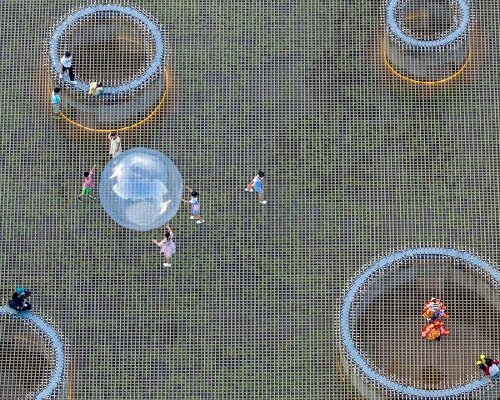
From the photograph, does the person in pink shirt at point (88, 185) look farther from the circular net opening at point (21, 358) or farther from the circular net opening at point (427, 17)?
the circular net opening at point (427, 17)

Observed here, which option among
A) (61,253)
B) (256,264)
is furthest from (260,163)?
(61,253)

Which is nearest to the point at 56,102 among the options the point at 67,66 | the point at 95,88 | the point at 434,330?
the point at 67,66

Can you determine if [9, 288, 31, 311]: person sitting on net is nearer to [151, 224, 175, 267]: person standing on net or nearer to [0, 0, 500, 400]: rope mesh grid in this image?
[0, 0, 500, 400]: rope mesh grid

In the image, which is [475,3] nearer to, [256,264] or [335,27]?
[335,27]

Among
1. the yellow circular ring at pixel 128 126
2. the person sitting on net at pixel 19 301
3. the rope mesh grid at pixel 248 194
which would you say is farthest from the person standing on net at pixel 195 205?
the person sitting on net at pixel 19 301

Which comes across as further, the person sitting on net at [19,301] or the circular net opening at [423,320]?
the circular net opening at [423,320]
